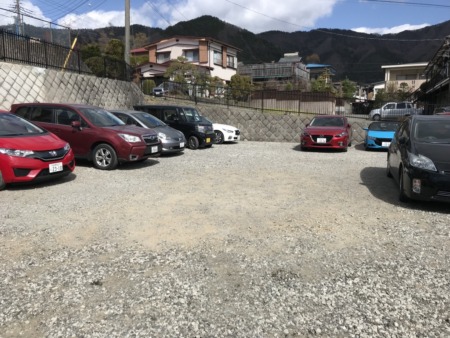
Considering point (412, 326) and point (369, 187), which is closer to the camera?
point (412, 326)

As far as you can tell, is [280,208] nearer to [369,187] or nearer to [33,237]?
[369,187]

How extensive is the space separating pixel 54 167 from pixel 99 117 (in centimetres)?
271

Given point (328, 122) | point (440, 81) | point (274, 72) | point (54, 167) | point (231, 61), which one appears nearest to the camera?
point (54, 167)

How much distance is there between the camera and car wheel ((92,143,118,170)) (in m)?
8.42

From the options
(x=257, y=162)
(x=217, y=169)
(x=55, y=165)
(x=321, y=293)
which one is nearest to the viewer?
(x=321, y=293)

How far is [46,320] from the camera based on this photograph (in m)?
2.65

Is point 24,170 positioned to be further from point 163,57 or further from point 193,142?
point 163,57

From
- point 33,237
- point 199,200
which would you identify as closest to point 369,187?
point 199,200

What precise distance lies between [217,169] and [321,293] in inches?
239

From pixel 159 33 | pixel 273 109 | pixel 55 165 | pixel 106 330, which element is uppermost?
pixel 159 33

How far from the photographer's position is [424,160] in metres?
5.44

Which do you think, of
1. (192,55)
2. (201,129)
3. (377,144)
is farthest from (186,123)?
(192,55)

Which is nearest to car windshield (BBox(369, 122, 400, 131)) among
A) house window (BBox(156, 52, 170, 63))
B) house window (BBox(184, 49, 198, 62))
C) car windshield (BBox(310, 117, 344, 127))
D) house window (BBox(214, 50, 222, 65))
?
car windshield (BBox(310, 117, 344, 127))

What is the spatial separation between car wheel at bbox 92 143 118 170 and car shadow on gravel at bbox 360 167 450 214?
566cm
